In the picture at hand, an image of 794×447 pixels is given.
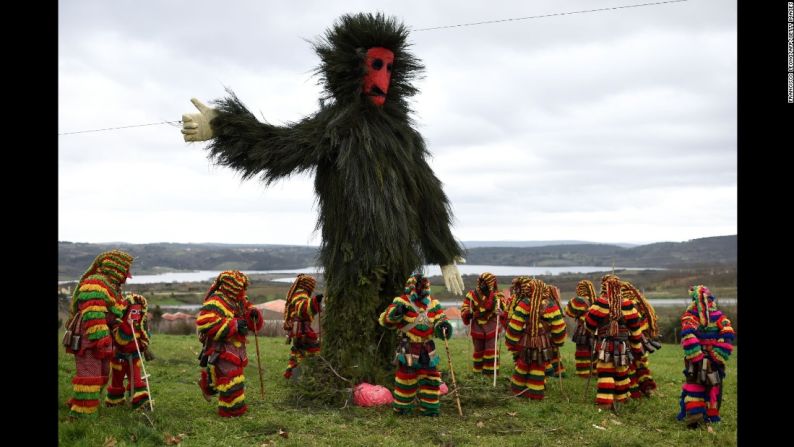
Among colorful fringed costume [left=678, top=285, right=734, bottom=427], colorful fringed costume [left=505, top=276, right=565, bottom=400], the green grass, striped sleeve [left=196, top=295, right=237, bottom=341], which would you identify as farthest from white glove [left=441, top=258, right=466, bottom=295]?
striped sleeve [left=196, top=295, right=237, bottom=341]

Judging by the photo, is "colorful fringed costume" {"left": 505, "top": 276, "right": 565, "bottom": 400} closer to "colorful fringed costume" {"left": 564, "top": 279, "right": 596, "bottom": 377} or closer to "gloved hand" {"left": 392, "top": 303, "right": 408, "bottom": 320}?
"colorful fringed costume" {"left": 564, "top": 279, "right": 596, "bottom": 377}

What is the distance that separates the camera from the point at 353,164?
335 inches

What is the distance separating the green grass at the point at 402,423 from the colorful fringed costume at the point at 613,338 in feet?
0.96

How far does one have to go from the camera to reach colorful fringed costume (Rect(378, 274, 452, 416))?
7777 mm

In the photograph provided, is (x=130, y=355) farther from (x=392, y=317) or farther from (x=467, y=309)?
(x=467, y=309)

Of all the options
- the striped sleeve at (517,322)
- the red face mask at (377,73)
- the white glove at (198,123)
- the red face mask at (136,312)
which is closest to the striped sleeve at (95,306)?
the red face mask at (136,312)

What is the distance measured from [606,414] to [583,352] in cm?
269

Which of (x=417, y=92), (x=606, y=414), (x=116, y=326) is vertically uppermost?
(x=417, y=92)

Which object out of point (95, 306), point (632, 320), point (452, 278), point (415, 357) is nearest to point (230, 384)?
point (95, 306)

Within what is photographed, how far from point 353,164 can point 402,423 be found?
139 inches

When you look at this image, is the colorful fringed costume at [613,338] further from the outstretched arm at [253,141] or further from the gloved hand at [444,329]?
the outstretched arm at [253,141]

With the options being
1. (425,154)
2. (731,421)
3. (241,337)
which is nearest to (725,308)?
(731,421)

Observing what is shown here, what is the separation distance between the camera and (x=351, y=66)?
894 cm

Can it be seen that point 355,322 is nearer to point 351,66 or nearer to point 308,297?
point 308,297
